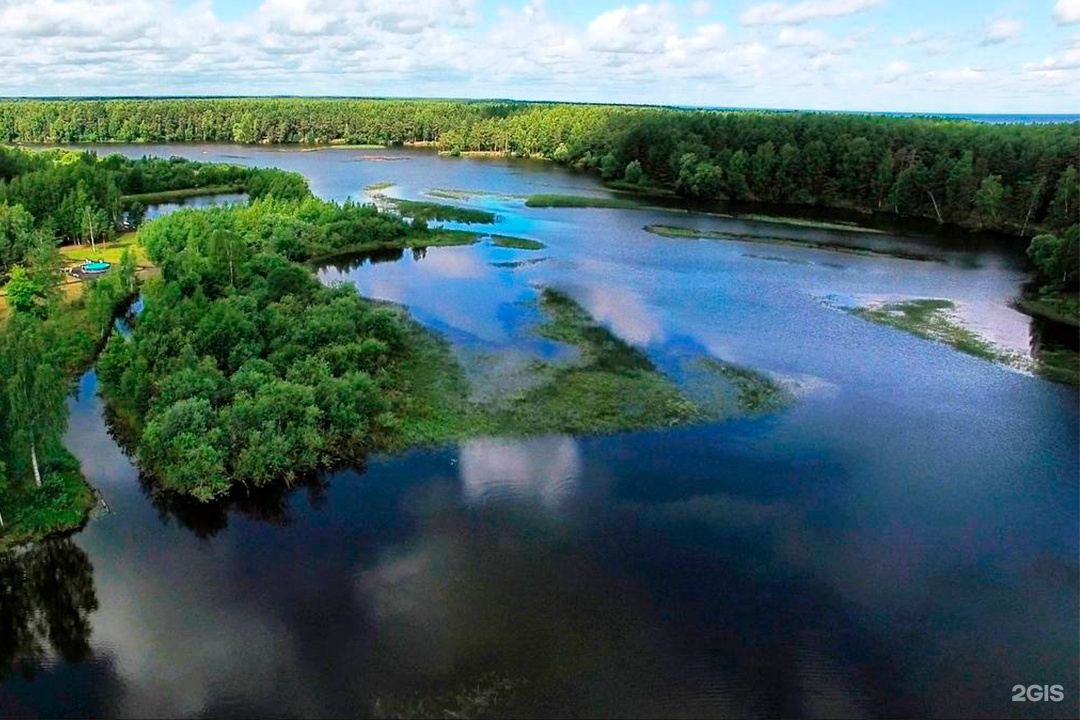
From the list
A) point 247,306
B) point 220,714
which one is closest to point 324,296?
A: point 247,306

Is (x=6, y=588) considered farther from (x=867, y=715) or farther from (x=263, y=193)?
(x=263, y=193)

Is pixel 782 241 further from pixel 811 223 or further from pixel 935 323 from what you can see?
pixel 935 323

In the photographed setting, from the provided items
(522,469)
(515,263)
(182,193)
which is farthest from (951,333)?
(182,193)

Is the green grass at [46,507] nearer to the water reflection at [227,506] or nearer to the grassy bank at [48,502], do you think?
the grassy bank at [48,502]

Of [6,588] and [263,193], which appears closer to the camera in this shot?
[6,588]

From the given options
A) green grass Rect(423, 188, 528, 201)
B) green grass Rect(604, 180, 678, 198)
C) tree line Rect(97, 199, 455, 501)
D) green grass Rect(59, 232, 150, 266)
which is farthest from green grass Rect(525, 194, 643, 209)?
tree line Rect(97, 199, 455, 501)

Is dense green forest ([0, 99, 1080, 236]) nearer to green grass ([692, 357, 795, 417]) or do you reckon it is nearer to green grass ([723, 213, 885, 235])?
green grass ([723, 213, 885, 235])
